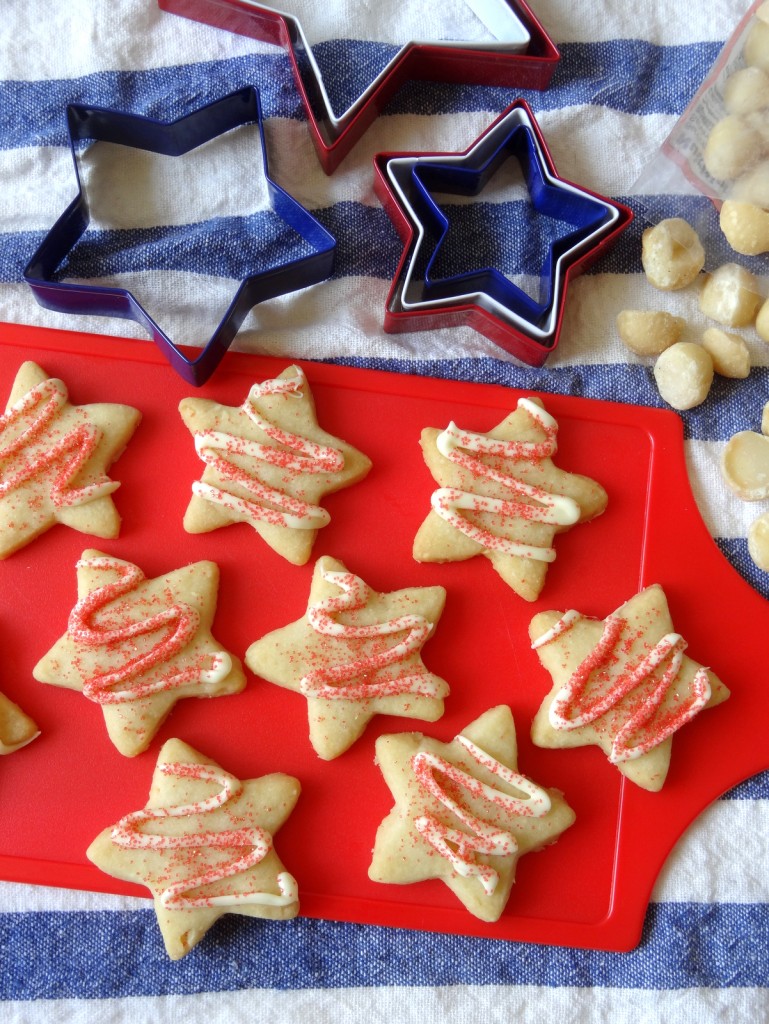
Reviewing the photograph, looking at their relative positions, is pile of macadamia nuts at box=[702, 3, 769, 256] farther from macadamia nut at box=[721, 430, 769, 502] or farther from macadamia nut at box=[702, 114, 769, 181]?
macadamia nut at box=[721, 430, 769, 502]

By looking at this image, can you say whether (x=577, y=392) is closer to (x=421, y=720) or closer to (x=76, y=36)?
(x=421, y=720)

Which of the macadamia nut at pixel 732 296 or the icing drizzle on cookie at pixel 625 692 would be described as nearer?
the icing drizzle on cookie at pixel 625 692

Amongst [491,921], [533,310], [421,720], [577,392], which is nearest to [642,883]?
[491,921]

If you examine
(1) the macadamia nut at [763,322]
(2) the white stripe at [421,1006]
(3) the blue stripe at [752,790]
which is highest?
(1) the macadamia nut at [763,322]

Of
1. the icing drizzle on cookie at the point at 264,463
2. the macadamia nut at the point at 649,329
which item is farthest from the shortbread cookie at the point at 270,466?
the macadamia nut at the point at 649,329

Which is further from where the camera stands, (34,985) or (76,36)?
(76,36)

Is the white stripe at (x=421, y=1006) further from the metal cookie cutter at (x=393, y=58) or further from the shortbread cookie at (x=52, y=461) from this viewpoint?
the metal cookie cutter at (x=393, y=58)
